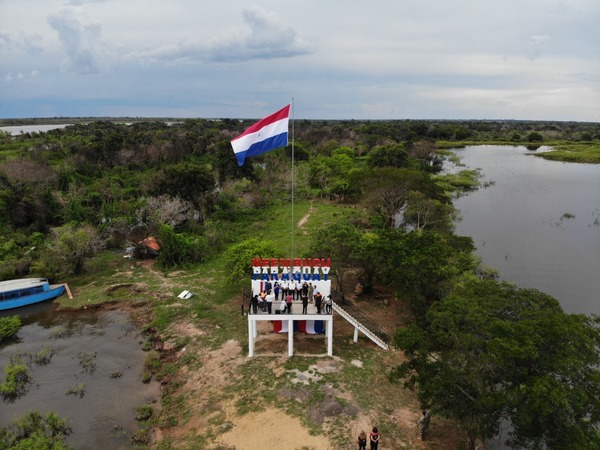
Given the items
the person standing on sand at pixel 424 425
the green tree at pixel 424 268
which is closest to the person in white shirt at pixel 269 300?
the green tree at pixel 424 268

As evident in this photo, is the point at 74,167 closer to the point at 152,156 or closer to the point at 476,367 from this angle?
the point at 152,156

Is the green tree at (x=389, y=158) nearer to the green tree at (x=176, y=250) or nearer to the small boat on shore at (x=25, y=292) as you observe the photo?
the green tree at (x=176, y=250)

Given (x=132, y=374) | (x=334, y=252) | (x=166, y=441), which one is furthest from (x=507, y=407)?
(x=132, y=374)

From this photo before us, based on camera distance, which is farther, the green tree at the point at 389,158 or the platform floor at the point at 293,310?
the green tree at the point at 389,158

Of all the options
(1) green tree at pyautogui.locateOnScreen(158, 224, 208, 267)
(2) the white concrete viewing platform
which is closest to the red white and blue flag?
(2) the white concrete viewing platform

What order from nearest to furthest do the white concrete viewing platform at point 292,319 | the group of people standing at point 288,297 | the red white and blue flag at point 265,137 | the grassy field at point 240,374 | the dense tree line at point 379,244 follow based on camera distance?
the dense tree line at point 379,244
the grassy field at point 240,374
the red white and blue flag at point 265,137
the white concrete viewing platform at point 292,319
the group of people standing at point 288,297

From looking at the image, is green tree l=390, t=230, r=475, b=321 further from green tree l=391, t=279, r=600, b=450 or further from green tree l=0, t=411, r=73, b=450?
green tree l=0, t=411, r=73, b=450
